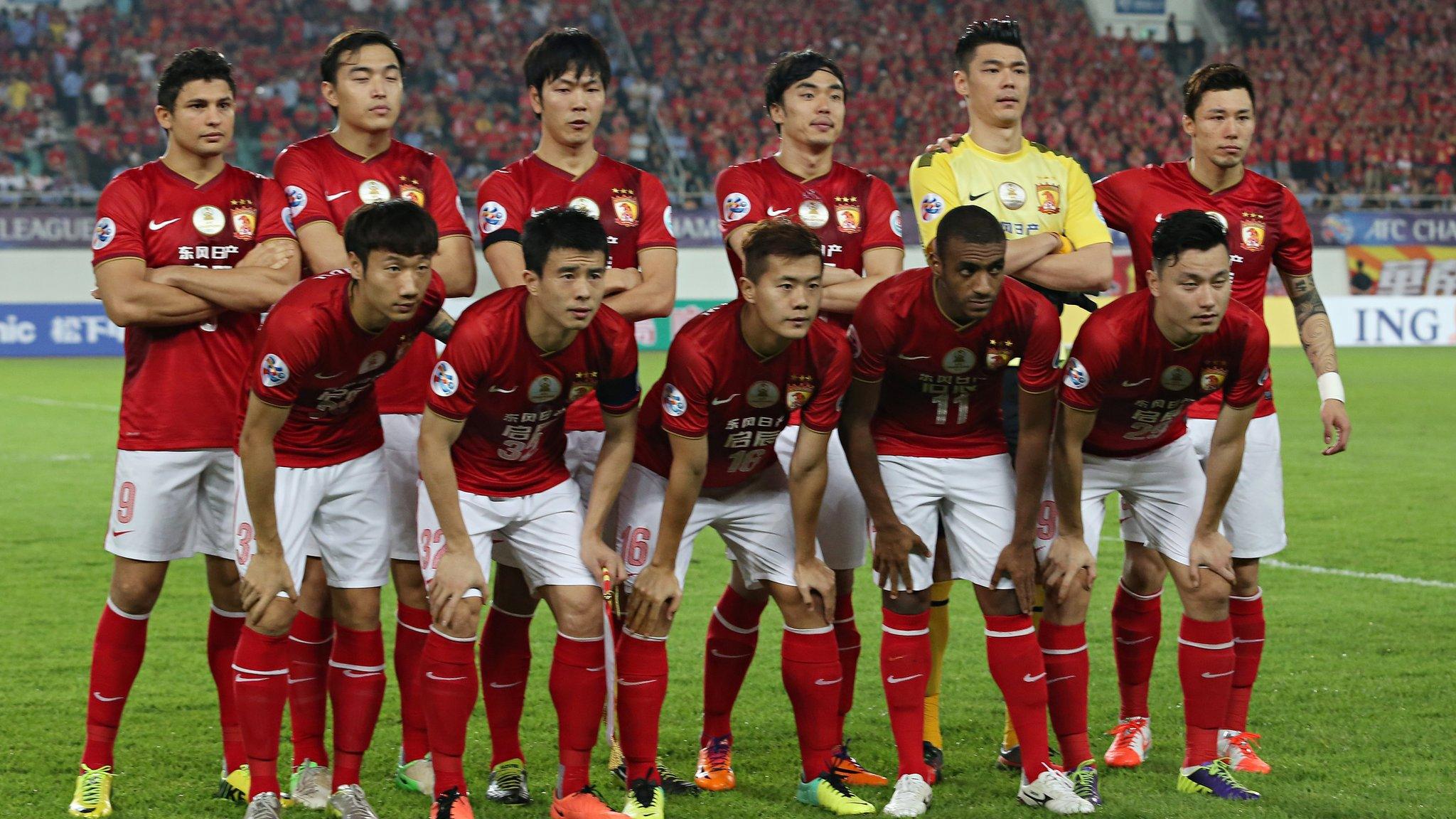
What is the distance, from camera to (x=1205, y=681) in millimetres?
4930

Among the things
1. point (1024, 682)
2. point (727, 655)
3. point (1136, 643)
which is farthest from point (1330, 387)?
point (727, 655)

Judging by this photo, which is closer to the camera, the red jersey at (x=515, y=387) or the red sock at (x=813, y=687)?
the red jersey at (x=515, y=387)

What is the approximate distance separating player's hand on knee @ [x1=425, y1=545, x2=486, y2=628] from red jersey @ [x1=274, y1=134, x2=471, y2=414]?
2.84 feet

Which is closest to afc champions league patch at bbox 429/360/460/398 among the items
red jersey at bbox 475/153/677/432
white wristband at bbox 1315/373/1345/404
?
red jersey at bbox 475/153/677/432

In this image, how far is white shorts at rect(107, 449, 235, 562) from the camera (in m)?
4.88

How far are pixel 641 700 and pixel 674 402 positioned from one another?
3.08 feet

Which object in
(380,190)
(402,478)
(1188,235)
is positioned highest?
(380,190)

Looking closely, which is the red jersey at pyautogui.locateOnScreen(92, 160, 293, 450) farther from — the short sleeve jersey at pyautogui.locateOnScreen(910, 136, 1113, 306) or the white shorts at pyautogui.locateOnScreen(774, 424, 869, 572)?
the short sleeve jersey at pyautogui.locateOnScreen(910, 136, 1113, 306)

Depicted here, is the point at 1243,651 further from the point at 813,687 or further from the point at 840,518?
the point at 813,687

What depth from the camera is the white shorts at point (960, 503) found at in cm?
491

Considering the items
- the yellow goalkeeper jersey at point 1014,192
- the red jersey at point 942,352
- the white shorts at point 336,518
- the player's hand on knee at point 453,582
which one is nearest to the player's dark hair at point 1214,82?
the yellow goalkeeper jersey at point 1014,192

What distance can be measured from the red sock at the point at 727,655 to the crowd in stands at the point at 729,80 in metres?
23.1

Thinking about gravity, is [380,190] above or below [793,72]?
below

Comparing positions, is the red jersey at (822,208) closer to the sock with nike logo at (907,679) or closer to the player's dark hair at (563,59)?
the player's dark hair at (563,59)
